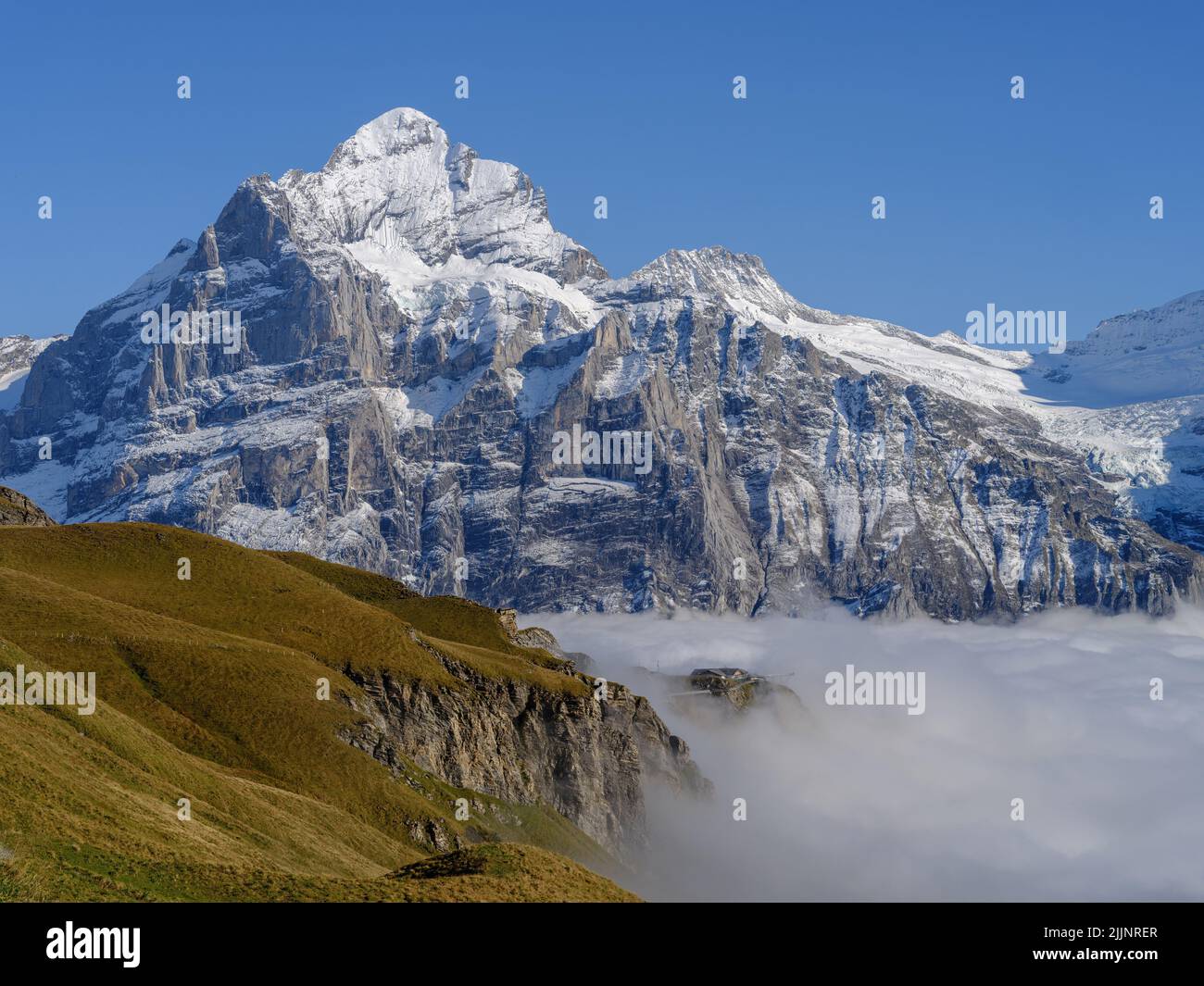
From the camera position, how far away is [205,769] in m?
129

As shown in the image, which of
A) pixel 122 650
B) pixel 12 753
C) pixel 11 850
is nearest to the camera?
pixel 11 850

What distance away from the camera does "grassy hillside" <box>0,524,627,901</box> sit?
77750 mm

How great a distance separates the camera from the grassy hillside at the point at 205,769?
3061 inches

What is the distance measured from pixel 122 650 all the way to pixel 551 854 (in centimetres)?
8548

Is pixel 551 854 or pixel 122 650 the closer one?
pixel 551 854

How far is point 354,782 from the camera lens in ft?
532

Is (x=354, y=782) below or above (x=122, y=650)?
below
